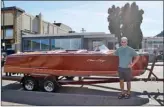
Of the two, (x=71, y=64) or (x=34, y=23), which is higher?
(x=34, y=23)

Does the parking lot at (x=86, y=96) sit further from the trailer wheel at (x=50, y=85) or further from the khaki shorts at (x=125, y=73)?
the khaki shorts at (x=125, y=73)

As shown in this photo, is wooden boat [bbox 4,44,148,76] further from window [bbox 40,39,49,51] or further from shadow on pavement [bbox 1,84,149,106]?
window [bbox 40,39,49,51]

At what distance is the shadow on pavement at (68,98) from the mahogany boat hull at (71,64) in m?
0.64

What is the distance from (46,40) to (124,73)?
22.1m

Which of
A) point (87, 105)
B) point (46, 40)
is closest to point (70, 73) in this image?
point (87, 105)

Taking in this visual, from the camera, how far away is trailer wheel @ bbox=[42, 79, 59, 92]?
8.27m

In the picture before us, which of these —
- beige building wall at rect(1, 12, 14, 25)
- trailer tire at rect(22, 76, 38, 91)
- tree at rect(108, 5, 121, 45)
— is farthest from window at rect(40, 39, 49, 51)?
tree at rect(108, 5, 121, 45)

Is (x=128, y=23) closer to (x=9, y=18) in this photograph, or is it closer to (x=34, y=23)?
(x=34, y=23)

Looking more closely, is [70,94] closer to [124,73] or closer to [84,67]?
[84,67]

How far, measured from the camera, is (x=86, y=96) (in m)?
7.54

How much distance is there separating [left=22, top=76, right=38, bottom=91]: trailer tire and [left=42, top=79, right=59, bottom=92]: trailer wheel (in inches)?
14.1

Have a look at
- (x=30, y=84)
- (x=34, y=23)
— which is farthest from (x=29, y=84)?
(x=34, y=23)

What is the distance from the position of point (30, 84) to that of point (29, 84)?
34 millimetres

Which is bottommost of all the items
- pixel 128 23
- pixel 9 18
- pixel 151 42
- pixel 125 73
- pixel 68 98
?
pixel 68 98
